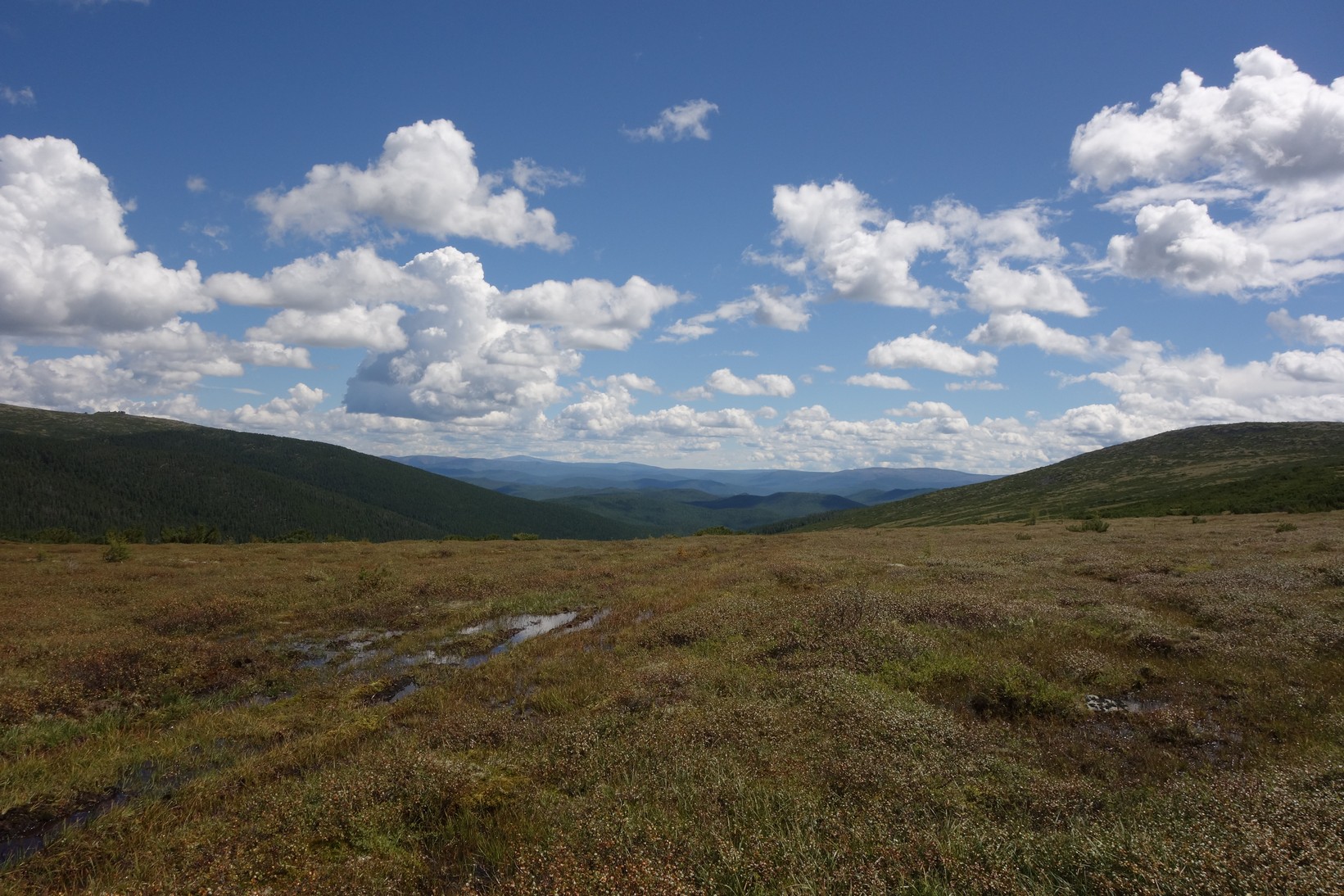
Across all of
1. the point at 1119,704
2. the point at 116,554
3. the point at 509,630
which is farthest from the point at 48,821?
the point at 116,554

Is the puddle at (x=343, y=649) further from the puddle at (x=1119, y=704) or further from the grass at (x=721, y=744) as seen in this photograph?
the puddle at (x=1119, y=704)

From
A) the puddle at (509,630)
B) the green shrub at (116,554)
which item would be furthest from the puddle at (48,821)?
the green shrub at (116,554)

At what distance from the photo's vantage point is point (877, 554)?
126 feet

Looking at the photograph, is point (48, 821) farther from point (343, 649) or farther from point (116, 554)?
point (116, 554)

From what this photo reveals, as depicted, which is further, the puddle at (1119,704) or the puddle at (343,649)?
the puddle at (343,649)

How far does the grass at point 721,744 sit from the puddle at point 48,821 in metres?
0.08

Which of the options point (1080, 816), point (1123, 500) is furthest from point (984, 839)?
point (1123, 500)

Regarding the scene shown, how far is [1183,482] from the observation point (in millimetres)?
130625

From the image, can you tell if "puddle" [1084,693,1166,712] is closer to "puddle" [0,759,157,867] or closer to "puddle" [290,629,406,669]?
"puddle" [0,759,157,867]

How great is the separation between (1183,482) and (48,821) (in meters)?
176

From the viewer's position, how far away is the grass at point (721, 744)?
20.8ft

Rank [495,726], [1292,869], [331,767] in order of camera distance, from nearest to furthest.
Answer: [1292,869]
[331,767]
[495,726]

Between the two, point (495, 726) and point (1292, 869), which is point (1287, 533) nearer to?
point (1292, 869)

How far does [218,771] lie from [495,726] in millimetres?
5001
